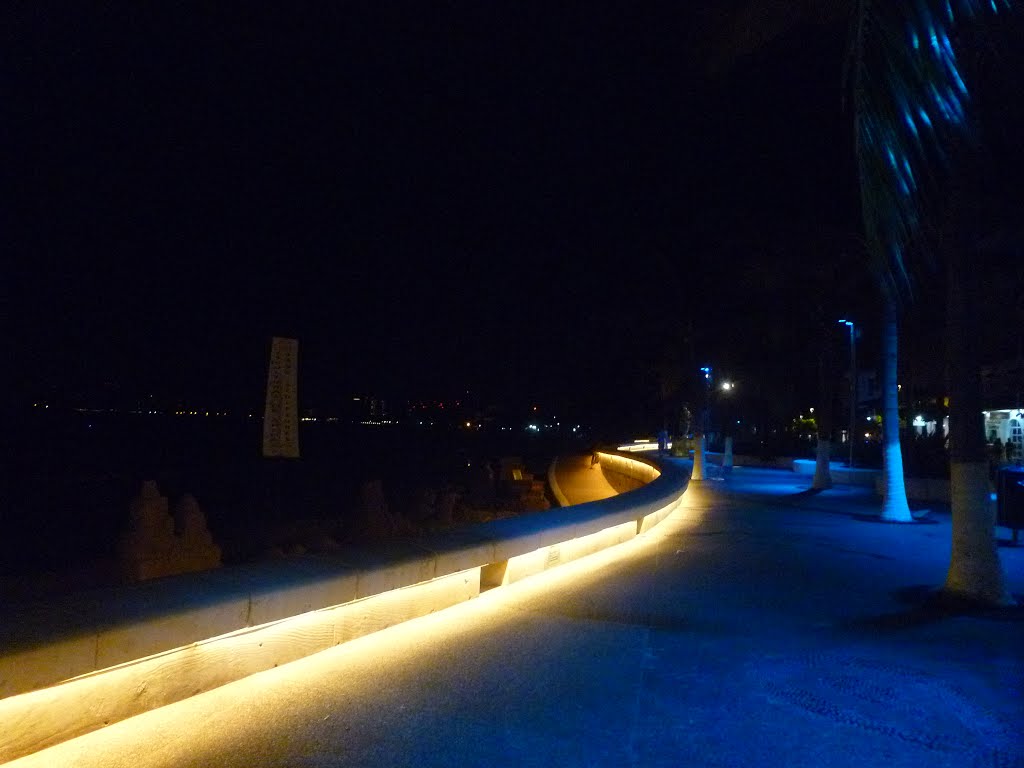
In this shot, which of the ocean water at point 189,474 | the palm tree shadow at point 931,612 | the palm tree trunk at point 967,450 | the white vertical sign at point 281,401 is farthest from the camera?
the ocean water at point 189,474

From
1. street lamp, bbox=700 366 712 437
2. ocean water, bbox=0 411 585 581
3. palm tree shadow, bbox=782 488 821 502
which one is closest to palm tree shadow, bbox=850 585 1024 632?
palm tree shadow, bbox=782 488 821 502

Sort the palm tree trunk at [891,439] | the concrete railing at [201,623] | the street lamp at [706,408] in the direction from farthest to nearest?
1. the street lamp at [706,408]
2. the palm tree trunk at [891,439]
3. the concrete railing at [201,623]

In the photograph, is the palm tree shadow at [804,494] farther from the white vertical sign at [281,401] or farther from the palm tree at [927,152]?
the white vertical sign at [281,401]

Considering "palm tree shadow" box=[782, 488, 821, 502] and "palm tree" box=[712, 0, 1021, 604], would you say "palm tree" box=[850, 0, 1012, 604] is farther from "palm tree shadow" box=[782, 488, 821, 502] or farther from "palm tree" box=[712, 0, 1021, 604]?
"palm tree shadow" box=[782, 488, 821, 502]

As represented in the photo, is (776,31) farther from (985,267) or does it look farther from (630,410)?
(630,410)

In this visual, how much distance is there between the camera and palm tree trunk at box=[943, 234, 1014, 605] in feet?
27.3

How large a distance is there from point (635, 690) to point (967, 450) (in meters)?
4.78

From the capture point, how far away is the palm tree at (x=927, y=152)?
4531 mm

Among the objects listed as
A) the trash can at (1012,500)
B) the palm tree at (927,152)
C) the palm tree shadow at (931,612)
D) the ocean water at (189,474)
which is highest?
the palm tree at (927,152)

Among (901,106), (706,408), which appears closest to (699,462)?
(706,408)

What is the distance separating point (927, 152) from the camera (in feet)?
19.0

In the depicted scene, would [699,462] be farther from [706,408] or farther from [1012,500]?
[1012,500]

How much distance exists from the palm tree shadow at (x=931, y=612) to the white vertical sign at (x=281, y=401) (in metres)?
6.03

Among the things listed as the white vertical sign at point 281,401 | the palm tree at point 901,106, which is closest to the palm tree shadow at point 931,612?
the palm tree at point 901,106
